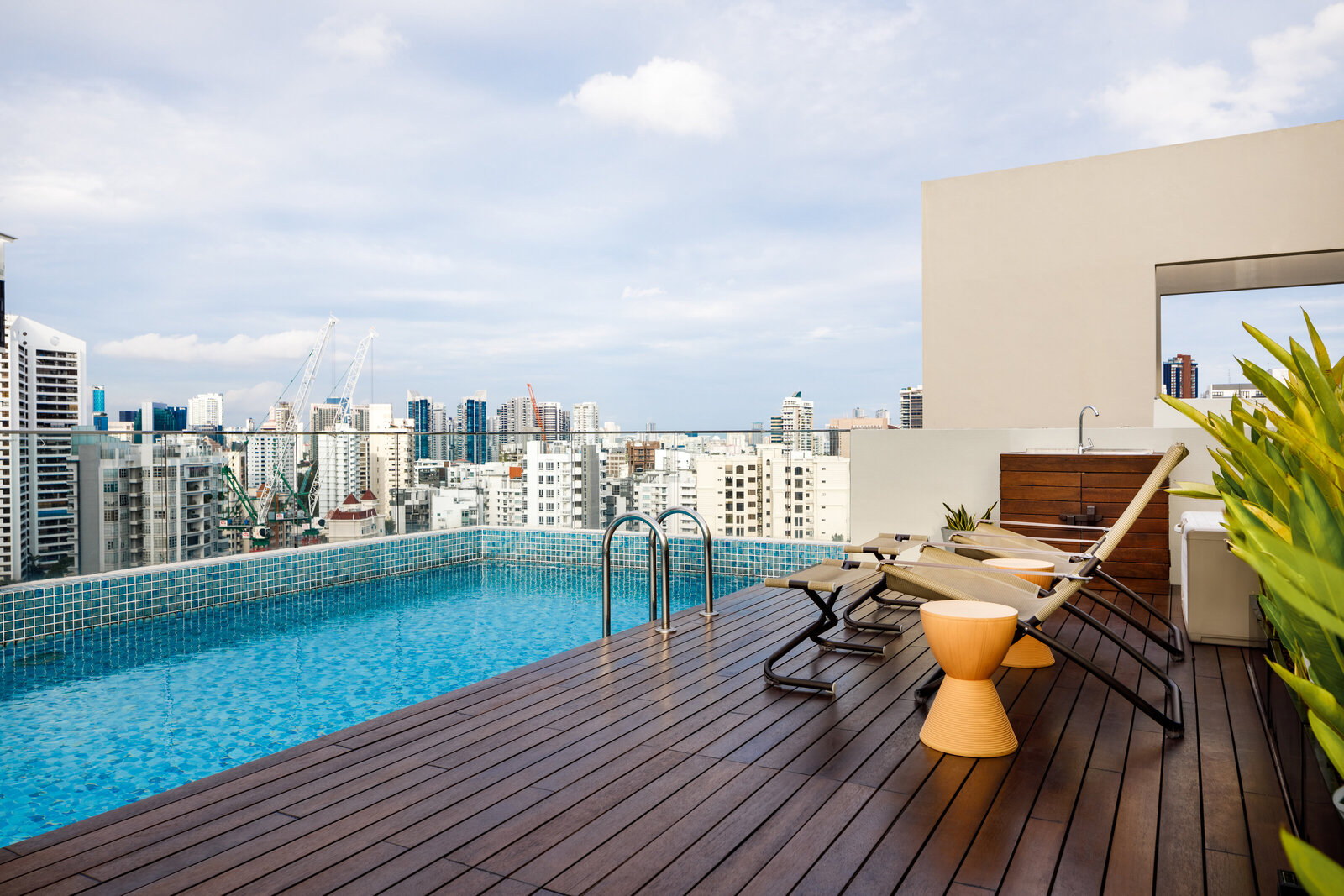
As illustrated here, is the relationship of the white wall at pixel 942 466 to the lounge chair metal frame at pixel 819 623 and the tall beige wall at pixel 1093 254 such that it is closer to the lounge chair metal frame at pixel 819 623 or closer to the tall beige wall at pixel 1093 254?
the tall beige wall at pixel 1093 254

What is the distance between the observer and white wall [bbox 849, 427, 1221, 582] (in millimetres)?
5504

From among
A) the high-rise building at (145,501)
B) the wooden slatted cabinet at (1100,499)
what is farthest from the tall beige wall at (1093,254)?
the high-rise building at (145,501)

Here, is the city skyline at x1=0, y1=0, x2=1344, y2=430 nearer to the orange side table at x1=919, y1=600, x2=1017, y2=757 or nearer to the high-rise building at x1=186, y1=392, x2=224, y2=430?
the high-rise building at x1=186, y1=392, x2=224, y2=430

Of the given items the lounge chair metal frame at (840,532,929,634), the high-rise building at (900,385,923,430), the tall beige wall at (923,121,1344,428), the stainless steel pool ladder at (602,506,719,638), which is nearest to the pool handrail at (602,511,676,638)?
the stainless steel pool ladder at (602,506,719,638)

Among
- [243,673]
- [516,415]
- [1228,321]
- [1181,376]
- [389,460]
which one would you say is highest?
[1228,321]

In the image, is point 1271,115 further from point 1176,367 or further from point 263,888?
point 263,888

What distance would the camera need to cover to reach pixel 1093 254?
767 cm

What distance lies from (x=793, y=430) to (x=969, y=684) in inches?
180

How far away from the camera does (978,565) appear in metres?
3.14

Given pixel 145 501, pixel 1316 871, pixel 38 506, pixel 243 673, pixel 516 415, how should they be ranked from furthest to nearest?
pixel 516 415
pixel 145 501
pixel 38 506
pixel 243 673
pixel 1316 871

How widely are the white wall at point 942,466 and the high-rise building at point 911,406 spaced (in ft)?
7.46

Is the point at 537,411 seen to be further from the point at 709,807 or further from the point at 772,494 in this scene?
the point at 709,807

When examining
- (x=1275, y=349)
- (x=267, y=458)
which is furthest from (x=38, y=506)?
(x=1275, y=349)

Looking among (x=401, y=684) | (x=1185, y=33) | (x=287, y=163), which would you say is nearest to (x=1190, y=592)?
(x=401, y=684)
